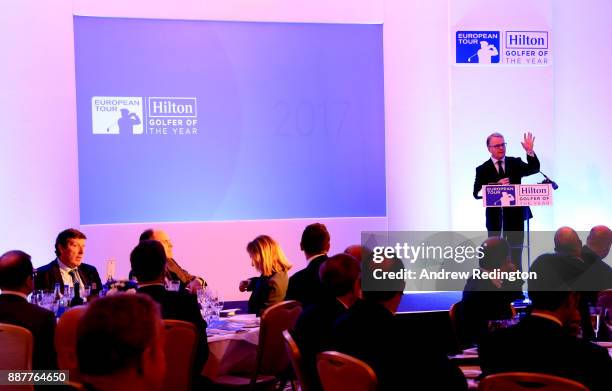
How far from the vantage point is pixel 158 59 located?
28.7ft

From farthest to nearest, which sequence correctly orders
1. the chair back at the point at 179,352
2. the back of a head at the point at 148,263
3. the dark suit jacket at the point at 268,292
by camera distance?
the dark suit jacket at the point at 268,292
the back of a head at the point at 148,263
the chair back at the point at 179,352

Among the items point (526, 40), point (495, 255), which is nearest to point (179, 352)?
point (495, 255)

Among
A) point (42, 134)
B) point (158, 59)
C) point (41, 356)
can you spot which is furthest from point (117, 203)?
point (41, 356)

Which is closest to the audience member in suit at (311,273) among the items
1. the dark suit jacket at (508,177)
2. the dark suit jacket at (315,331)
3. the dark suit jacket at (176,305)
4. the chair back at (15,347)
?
the dark suit jacket at (315,331)

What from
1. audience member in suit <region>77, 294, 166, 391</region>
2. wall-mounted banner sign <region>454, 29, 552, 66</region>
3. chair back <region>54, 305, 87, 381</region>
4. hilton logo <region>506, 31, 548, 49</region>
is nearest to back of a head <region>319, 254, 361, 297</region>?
chair back <region>54, 305, 87, 381</region>

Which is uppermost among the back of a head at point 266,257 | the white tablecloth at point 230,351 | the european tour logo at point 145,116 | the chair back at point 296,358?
the european tour logo at point 145,116

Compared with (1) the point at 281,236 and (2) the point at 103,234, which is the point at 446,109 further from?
(2) the point at 103,234

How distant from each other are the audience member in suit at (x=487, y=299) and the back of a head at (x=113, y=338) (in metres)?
3.21

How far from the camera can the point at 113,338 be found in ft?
6.08

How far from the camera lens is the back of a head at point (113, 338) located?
1851 millimetres

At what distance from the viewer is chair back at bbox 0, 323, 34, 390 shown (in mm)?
3643

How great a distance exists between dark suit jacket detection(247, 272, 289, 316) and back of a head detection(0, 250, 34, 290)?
1.94 meters

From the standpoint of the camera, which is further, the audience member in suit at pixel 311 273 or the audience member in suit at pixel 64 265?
the audience member in suit at pixel 64 265

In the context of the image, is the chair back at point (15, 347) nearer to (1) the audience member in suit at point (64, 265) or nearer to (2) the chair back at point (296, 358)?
(2) the chair back at point (296, 358)
